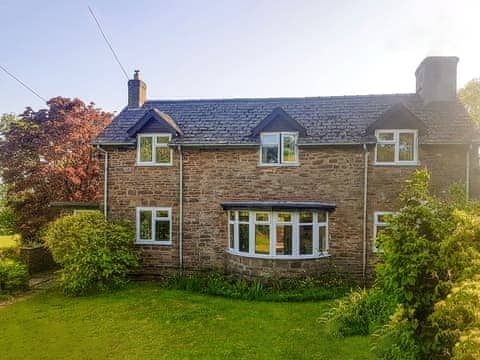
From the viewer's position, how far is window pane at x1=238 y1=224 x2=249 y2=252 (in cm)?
1396

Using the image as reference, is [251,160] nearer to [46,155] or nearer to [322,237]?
[322,237]

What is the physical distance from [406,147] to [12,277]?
1769 cm

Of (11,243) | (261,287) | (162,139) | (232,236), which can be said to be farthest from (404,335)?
(11,243)

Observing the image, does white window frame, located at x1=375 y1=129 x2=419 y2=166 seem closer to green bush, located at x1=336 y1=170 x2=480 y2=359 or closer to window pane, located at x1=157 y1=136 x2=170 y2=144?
green bush, located at x1=336 y1=170 x2=480 y2=359

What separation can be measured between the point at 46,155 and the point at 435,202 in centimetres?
2050

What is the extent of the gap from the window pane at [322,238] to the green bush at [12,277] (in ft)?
42.0

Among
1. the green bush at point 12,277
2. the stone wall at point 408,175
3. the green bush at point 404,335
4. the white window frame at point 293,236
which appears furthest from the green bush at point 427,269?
the green bush at point 12,277

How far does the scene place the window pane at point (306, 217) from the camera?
13.5 meters

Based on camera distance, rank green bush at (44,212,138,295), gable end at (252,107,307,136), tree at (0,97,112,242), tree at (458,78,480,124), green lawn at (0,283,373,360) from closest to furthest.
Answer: green lawn at (0,283,373,360)
green bush at (44,212,138,295)
gable end at (252,107,307,136)
tree at (0,97,112,242)
tree at (458,78,480,124)

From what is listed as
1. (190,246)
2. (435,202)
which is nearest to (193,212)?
(190,246)

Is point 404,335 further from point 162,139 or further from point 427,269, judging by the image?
point 162,139

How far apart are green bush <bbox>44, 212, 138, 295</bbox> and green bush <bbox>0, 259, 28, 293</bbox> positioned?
5.62ft

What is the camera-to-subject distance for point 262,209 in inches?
527

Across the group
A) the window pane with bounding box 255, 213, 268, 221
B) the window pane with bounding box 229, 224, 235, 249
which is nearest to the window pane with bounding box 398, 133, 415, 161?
the window pane with bounding box 255, 213, 268, 221
